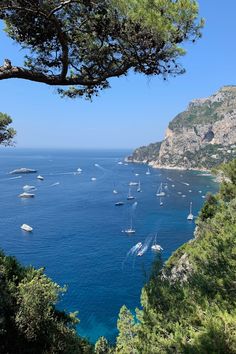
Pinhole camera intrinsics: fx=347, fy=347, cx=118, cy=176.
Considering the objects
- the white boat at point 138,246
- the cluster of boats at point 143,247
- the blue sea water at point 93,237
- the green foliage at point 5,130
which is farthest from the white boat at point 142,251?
the green foliage at point 5,130

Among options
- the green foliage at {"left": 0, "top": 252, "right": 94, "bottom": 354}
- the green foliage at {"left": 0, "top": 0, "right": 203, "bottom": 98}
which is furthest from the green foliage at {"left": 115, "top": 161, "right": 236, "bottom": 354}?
the green foliage at {"left": 0, "top": 0, "right": 203, "bottom": 98}

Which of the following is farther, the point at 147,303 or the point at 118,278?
the point at 118,278

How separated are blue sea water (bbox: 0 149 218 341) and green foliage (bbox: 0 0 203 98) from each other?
7747 mm

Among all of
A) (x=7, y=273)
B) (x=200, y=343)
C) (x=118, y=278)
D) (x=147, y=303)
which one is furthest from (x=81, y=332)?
(x=200, y=343)

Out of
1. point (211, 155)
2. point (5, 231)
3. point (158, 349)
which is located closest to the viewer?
point (158, 349)

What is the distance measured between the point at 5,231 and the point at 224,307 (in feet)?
144

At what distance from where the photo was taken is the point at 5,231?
161ft

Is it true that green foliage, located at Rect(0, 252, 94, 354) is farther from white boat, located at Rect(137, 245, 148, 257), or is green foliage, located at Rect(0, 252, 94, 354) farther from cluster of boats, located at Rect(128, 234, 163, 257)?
cluster of boats, located at Rect(128, 234, 163, 257)

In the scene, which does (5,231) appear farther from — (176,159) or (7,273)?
(176,159)

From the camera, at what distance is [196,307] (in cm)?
941

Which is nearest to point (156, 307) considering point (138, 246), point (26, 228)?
point (138, 246)

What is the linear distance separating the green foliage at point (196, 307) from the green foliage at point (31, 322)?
8.75 feet

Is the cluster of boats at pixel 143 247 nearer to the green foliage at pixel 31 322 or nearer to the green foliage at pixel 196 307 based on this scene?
the green foliage at pixel 196 307

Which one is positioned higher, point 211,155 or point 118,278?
point 211,155
